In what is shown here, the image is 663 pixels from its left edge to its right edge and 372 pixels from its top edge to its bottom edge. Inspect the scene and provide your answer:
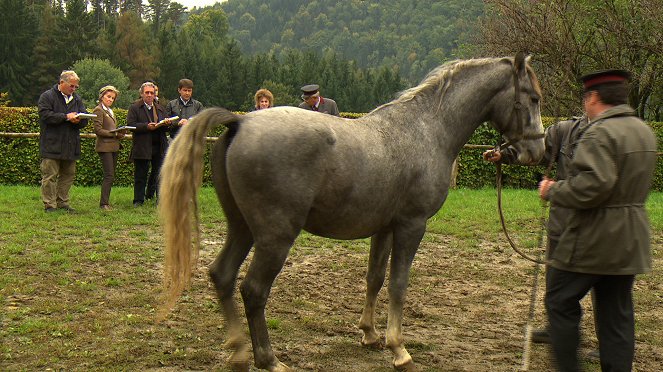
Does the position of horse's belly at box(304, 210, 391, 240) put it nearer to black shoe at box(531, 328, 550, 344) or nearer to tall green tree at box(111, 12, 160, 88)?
black shoe at box(531, 328, 550, 344)

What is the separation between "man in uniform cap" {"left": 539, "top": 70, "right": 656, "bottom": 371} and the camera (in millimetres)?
3590

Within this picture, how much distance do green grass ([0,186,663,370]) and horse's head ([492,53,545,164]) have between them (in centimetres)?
162

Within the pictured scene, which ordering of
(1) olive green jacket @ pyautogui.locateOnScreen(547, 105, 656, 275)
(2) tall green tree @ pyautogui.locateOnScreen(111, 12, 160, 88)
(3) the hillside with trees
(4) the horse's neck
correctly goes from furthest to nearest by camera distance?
(3) the hillside with trees < (2) tall green tree @ pyautogui.locateOnScreen(111, 12, 160, 88) < (4) the horse's neck < (1) olive green jacket @ pyautogui.locateOnScreen(547, 105, 656, 275)

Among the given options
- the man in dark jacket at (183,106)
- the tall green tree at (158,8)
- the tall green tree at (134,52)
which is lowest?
the man in dark jacket at (183,106)

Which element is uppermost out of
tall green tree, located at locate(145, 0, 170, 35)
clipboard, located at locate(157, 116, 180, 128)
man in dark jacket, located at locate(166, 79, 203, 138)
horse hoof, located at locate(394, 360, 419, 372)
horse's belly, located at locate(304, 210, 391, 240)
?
tall green tree, located at locate(145, 0, 170, 35)

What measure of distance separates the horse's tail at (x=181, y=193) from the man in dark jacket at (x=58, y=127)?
20.3 ft

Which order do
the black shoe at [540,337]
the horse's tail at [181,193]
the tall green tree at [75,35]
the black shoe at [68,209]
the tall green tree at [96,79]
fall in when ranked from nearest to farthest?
1. the horse's tail at [181,193]
2. the black shoe at [540,337]
3. the black shoe at [68,209]
4. the tall green tree at [96,79]
5. the tall green tree at [75,35]

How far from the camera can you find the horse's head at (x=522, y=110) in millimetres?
4879

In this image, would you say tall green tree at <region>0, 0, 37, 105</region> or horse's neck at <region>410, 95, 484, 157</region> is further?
tall green tree at <region>0, 0, 37, 105</region>

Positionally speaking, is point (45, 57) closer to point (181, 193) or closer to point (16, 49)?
point (16, 49)

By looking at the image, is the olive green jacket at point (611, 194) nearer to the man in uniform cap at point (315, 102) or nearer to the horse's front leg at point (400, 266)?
the horse's front leg at point (400, 266)

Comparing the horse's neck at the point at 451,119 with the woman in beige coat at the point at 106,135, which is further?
the woman in beige coat at the point at 106,135

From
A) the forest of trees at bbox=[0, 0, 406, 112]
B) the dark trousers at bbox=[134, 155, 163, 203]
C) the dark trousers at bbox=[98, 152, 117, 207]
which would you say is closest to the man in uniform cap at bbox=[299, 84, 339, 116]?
the dark trousers at bbox=[134, 155, 163, 203]

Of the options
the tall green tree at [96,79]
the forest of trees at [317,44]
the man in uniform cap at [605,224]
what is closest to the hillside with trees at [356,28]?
the forest of trees at [317,44]
